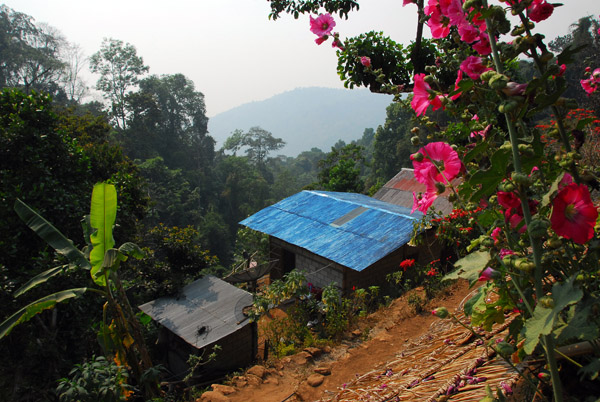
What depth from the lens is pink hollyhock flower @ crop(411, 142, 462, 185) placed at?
1.38 m

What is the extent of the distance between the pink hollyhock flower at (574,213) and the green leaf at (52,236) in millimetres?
5564

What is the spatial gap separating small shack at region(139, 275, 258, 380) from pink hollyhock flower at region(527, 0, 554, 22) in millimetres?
6947

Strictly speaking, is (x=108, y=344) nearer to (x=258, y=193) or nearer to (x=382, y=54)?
(x=382, y=54)

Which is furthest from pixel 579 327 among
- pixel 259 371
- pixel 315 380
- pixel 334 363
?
pixel 259 371

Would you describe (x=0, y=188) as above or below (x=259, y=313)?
above

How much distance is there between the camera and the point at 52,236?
17.8ft

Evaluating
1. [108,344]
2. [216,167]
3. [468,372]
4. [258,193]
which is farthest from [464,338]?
[216,167]

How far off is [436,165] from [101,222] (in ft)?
16.3

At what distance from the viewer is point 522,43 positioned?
3.76 ft

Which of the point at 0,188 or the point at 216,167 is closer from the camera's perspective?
the point at 0,188

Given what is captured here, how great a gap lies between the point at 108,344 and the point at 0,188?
374cm

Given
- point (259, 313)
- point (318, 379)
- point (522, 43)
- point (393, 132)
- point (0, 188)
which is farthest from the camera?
point (393, 132)

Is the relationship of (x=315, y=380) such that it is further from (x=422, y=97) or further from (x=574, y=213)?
(x=574, y=213)

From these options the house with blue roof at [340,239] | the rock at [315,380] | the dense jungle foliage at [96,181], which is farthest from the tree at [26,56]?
the rock at [315,380]
